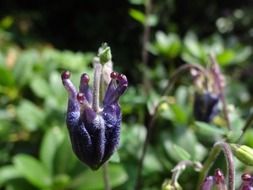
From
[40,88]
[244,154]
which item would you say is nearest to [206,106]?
[244,154]

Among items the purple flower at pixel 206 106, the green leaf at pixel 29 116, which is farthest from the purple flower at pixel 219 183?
the green leaf at pixel 29 116

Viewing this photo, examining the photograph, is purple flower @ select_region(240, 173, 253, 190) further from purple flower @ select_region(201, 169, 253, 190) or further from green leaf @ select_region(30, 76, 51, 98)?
green leaf @ select_region(30, 76, 51, 98)

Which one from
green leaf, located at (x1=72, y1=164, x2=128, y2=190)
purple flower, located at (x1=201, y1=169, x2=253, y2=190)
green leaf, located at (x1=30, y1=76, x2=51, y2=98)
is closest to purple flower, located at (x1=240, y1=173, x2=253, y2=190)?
purple flower, located at (x1=201, y1=169, x2=253, y2=190)

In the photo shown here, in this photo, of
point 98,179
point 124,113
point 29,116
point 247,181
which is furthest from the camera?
point 124,113

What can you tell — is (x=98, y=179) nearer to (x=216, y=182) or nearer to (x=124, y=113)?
(x=124, y=113)

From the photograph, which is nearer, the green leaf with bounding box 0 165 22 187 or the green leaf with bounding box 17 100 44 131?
the green leaf with bounding box 0 165 22 187

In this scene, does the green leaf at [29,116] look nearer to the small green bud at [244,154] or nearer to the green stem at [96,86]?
the green stem at [96,86]
